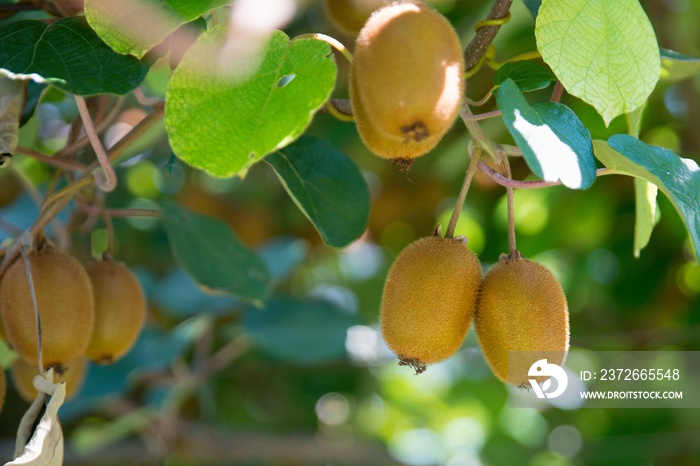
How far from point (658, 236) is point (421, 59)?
1.85 metres

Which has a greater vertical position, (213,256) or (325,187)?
(325,187)

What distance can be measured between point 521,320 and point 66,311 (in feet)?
1.83

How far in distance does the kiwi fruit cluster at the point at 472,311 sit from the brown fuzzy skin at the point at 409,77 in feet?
0.57

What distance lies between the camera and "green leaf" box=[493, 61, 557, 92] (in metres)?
0.97

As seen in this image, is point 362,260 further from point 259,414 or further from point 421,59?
point 421,59

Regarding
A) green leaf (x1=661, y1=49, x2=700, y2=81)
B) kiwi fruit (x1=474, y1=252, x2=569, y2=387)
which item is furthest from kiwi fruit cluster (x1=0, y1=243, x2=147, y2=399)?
green leaf (x1=661, y1=49, x2=700, y2=81)

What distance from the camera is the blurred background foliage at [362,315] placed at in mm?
2092

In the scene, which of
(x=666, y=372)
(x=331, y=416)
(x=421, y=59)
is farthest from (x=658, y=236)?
(x=421, y=59)


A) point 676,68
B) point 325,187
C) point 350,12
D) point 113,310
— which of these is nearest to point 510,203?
point 325,187

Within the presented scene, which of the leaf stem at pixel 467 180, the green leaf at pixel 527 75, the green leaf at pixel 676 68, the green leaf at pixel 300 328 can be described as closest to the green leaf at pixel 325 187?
the leaf stem at pixel 467 180

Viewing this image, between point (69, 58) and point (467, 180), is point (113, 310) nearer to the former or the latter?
point (69, 58)

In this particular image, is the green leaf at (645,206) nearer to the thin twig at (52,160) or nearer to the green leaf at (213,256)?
the green leaf at (213,256)

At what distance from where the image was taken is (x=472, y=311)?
961 millimetres

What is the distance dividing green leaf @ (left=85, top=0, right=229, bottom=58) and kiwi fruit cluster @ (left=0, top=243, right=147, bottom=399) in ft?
1.04
